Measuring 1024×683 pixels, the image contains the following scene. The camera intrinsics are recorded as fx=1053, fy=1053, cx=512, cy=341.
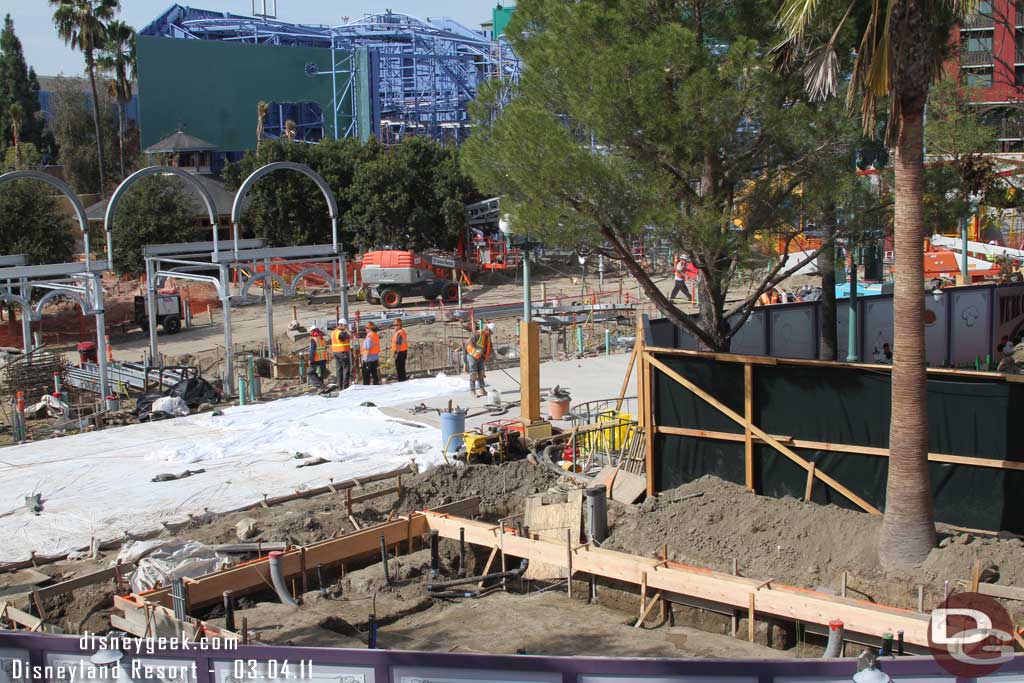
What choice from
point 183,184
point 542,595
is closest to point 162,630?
point 542,595

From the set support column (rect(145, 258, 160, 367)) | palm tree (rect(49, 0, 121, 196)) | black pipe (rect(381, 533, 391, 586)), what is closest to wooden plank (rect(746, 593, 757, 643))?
black pipe (rect(381, 533, 391, 586))

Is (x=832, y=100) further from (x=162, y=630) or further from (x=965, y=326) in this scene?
(x=965, y=326)

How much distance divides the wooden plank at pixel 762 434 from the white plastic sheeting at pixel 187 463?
13.8ft

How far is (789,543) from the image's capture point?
1153cm

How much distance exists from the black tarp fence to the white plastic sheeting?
4.16 meters

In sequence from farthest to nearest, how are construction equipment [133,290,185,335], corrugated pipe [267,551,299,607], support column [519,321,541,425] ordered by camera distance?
construction equipment [133,290,185,335] < support column [519,321,541,425] < corrugated pipe [267,551,299,607]

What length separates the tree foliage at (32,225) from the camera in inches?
1476

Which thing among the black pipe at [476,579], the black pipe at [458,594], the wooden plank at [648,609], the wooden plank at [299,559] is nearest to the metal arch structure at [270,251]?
the wooden plank at [299,559]

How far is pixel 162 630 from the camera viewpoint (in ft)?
32.8

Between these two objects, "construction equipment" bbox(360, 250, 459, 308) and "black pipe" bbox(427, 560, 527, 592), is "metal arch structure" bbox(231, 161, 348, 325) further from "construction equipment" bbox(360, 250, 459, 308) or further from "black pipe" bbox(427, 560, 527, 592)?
"black pipe" bbox(427, 560, 527, 592)

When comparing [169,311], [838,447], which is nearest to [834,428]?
[838,447]

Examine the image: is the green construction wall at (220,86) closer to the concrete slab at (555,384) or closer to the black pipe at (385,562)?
the concrete slab at (555,384)

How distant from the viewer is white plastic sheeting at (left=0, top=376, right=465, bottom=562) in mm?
13633

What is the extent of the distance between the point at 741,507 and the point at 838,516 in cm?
112
